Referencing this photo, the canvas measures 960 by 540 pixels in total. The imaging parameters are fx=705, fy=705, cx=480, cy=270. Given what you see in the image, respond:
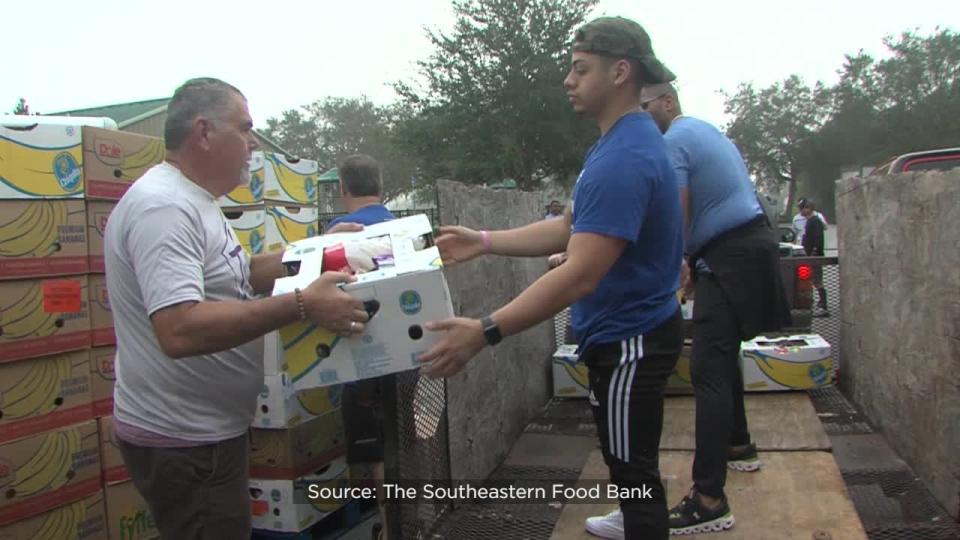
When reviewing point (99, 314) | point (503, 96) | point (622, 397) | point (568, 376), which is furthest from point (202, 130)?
point (503, 96)

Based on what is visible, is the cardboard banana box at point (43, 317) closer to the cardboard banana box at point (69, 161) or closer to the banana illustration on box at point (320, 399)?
the cardboard banana box at point (69, 161)

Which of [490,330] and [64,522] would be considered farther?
[64,522]

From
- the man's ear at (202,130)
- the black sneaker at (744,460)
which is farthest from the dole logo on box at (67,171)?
the black sneaker at (744,460)

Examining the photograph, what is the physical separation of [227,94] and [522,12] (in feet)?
82.1

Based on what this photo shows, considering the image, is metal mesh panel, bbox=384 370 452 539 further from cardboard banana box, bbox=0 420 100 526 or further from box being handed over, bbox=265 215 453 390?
cardboard banana box, bbox=0 420 100 526

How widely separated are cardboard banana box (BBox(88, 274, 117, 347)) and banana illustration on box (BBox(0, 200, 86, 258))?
0.78 ft

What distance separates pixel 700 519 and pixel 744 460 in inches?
27.8

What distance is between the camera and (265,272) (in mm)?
2359

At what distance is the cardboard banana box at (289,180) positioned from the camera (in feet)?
13.2

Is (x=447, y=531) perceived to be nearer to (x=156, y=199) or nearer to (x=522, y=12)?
(x=156, y=199)

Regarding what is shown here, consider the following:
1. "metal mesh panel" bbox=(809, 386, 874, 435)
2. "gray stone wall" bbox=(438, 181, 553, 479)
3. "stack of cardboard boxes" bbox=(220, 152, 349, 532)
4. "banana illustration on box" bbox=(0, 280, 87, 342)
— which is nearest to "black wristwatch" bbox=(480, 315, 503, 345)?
"gray stone wall" bbox=(438, 181, 553, 479)

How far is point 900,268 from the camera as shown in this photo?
3764 mm

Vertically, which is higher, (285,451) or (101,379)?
(101,379)

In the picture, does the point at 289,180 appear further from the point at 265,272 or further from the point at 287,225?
the point at 265,272
